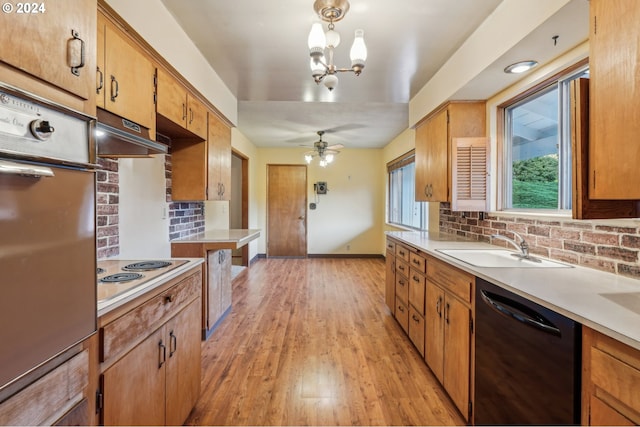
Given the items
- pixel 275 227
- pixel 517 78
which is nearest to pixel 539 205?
pixel 517 78

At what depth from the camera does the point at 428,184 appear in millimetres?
2828

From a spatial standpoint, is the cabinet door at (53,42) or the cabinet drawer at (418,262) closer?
the cabinet door at (53,42)

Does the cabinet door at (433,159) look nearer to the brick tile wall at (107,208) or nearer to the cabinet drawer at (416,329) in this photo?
the cabinet drawer at (416,329)

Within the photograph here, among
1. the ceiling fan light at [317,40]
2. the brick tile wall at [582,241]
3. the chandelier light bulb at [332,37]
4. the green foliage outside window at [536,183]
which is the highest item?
the chandelier light bulb at [332,37]

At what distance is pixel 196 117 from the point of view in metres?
2.28

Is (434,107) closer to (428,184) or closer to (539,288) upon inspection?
(428,184)

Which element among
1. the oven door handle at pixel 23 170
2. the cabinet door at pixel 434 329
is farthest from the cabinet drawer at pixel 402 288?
the oven door handle at pixel 23 170

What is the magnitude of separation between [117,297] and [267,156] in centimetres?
539

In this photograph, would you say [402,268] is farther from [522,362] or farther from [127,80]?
[127,80]

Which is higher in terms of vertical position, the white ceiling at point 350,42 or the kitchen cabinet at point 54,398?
the white ceiling at point 350,42

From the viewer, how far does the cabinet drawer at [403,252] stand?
8.06ft

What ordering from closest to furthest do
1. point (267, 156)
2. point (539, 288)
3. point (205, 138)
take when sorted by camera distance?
point (539, 288) → point (205, 138) → point (267, 156)

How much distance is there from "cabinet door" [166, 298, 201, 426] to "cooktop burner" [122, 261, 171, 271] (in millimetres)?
278

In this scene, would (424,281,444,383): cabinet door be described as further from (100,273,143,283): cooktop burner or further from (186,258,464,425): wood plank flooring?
(100,273,143,283): cooktop burner
